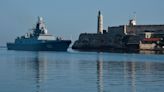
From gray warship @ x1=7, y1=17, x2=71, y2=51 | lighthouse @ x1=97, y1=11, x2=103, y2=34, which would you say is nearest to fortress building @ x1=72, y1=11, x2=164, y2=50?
lighthouse @ x1=97, y1=11, x2=103, y2=34

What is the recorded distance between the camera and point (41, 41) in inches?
4331

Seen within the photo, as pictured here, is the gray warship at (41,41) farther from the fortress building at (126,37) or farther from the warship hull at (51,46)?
the fortress building at (126,37)

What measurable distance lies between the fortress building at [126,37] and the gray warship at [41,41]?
2265 centimetres

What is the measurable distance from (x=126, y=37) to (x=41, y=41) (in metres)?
29.1

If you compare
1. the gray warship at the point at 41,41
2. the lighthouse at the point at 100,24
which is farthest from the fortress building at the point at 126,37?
the gray warship at the point at 41,41

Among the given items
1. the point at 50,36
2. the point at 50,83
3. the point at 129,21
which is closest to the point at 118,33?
the point at 129,21

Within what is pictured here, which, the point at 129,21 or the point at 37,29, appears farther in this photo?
the point at 129,21

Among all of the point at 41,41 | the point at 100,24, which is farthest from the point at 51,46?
the point at 100,24

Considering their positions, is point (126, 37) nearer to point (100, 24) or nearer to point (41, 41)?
point (100, 24)

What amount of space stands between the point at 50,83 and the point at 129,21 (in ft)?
374

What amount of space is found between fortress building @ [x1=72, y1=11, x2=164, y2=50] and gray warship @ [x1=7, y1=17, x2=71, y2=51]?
22646 millimetres

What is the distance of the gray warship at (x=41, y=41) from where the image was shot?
110312mm

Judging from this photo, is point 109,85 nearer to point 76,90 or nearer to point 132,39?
point 76,90

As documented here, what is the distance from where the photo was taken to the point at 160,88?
24.1m
